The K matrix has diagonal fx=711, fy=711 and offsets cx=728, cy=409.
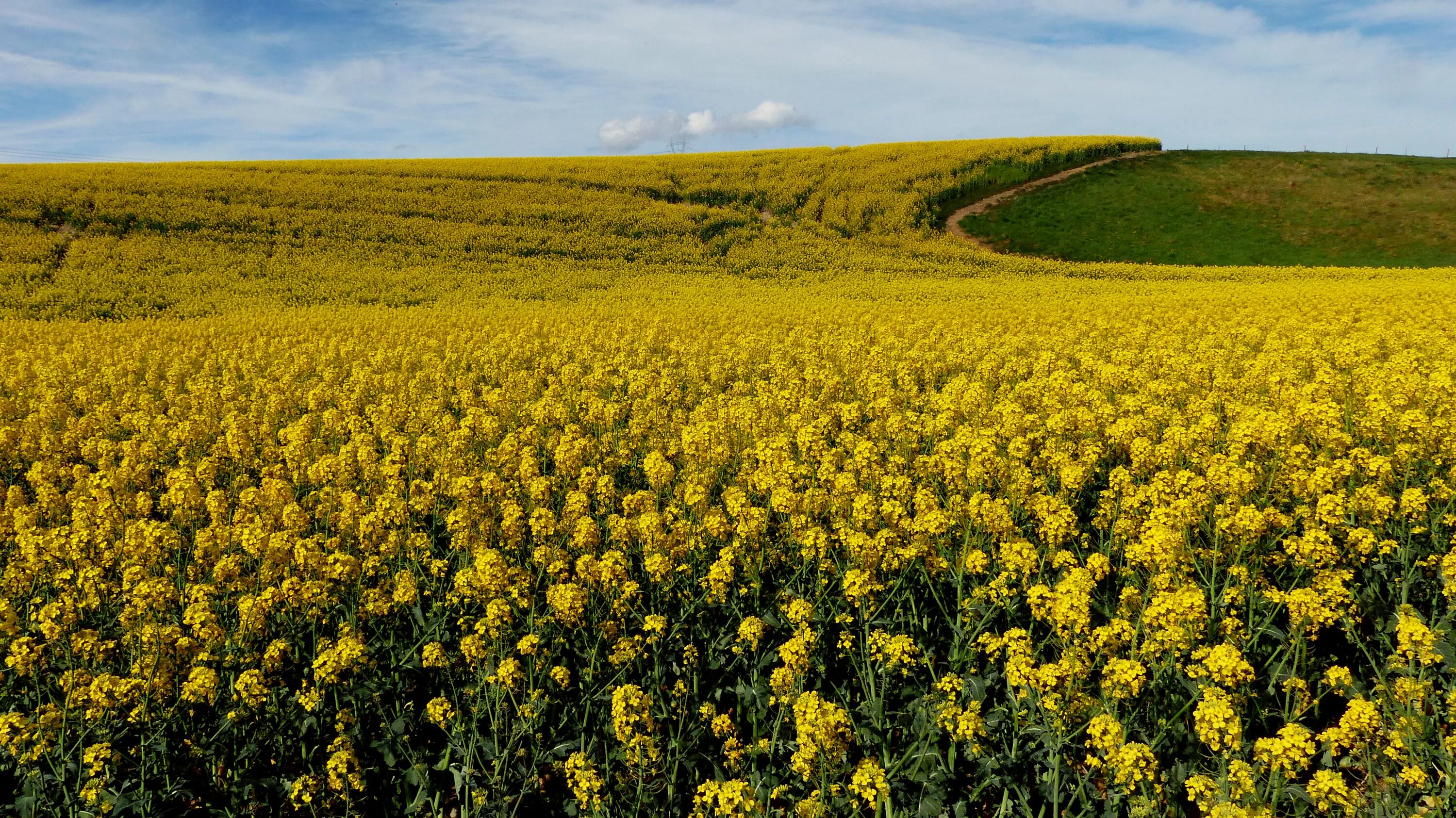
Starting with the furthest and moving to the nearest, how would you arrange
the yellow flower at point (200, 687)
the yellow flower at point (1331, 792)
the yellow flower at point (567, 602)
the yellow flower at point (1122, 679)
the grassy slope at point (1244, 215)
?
the grassy slope at point (1244, 215) < the yellow flower at point (567, 602) < the yellow flower at point (200, 687) < the yellow flower at point (1122, 679) < the yellow flower at point (1331, 792)

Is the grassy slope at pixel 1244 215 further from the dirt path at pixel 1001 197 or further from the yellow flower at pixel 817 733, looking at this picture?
the yellow flower at pixel 817 733

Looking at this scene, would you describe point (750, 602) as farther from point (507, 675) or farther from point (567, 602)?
point (507, 675)

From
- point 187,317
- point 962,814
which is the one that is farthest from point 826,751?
point 187,317

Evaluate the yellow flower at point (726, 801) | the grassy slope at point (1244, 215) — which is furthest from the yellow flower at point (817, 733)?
the grassy slope at point (1244, 215)

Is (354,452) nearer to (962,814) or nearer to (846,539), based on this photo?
(846,539)

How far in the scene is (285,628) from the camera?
5.06 meters

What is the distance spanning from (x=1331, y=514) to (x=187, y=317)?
2792 cm

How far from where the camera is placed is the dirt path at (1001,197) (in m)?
43.6

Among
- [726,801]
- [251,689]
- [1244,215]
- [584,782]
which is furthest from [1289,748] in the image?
[1244,215]

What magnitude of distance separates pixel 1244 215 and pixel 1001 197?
49.1 ft

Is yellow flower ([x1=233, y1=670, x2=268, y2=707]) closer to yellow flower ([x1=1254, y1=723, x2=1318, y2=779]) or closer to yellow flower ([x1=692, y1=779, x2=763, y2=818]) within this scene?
yellow flower ([x1=692, y1=779, x2=763, y2=818])

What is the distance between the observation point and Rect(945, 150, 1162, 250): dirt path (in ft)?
143

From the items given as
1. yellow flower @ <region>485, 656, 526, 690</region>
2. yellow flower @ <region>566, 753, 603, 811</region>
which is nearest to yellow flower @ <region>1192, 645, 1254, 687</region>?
yellow flower @ <region>566, 753, 603, 811</region>

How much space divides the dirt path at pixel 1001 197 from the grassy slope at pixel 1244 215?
0.78 meters
